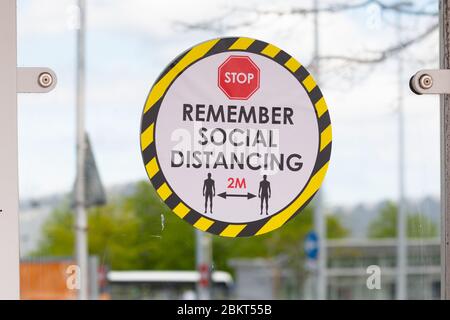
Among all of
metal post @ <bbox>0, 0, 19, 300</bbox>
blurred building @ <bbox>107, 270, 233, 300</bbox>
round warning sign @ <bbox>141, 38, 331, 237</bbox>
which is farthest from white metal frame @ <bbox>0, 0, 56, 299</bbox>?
blurred building @ <bbox>107, 270, 233, 300</bbox>

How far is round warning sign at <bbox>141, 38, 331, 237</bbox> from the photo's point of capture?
8.85ft

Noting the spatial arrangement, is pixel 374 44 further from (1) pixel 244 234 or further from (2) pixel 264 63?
(1) pixel 244 234

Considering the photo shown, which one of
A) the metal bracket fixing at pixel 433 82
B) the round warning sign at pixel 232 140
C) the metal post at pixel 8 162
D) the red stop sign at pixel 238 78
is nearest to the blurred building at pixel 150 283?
the round warning sign at pixel 232 140

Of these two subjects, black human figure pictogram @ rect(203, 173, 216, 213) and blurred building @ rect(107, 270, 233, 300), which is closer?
black human figure pictogram @ rect(203, 173, 216, 213)

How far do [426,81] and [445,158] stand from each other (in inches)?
10.0

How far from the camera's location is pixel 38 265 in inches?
126

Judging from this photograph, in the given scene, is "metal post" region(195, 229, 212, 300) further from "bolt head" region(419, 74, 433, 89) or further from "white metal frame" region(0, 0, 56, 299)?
"bolt head" region(419, 74, 433, 89)

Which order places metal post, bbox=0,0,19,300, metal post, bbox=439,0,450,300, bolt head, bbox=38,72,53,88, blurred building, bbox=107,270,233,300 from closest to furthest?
metal post, bbox=0,0,19,300 → bolt head, bbox=38,72,53,88 → metal post, bbox=439,0,450,300 → blurred building, bbox=107,270,233,300

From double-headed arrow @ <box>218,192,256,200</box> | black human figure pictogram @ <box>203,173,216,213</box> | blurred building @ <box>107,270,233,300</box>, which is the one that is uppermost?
black human figure pictogram @ <box>203,173,216,213</box>

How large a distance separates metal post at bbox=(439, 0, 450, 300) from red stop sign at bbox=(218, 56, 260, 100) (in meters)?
0.61

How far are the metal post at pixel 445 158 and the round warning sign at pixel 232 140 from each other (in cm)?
39

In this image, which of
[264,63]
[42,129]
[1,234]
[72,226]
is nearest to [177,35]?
[264,63]

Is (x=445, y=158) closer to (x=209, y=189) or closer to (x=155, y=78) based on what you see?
(x=209, y=189)

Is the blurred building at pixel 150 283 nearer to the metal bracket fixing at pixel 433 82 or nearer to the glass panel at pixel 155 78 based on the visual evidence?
the glass panel at pixel 155 78
